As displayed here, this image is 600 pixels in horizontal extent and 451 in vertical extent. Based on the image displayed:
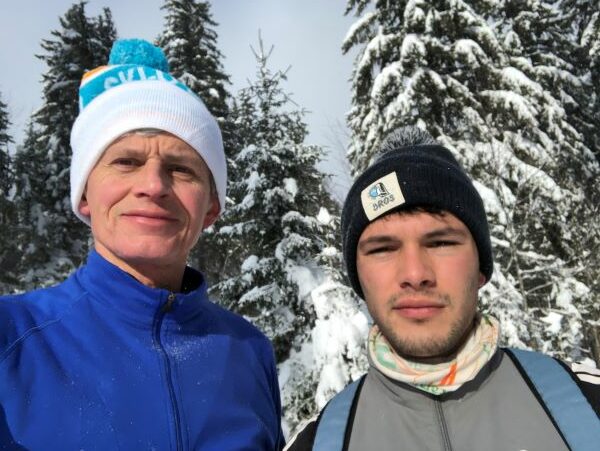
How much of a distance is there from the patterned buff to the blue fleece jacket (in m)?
0.70

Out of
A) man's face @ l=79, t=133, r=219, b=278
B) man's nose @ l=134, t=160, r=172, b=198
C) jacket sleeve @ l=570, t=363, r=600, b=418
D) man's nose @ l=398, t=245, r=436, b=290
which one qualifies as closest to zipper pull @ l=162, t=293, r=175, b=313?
man's face @ l=79, t=133, r=219, b=278

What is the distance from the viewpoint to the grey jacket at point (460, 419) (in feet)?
5.88

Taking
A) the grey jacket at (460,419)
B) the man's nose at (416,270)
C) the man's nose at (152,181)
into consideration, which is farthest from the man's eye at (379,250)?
the man's nose at (152,181)

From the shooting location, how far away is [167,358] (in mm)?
2012

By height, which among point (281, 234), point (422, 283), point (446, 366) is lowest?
point (446, 366)

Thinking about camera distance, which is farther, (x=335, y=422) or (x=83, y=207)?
(x=83, y=207)

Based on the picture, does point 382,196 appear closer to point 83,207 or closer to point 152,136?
point 152,136

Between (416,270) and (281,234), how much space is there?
34.3ft

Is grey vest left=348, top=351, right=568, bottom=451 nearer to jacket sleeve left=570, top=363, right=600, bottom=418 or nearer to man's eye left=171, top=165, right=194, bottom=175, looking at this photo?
jacket sleeve left=570, top=363, right=600, bottom=418

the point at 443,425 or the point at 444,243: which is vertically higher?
the point at 444,243

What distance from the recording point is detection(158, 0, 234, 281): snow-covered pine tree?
813 inches

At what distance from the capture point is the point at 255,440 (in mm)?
2148

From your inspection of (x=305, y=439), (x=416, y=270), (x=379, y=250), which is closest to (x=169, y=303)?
(x=305, y=439)

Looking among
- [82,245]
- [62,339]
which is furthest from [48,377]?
[82,245]
